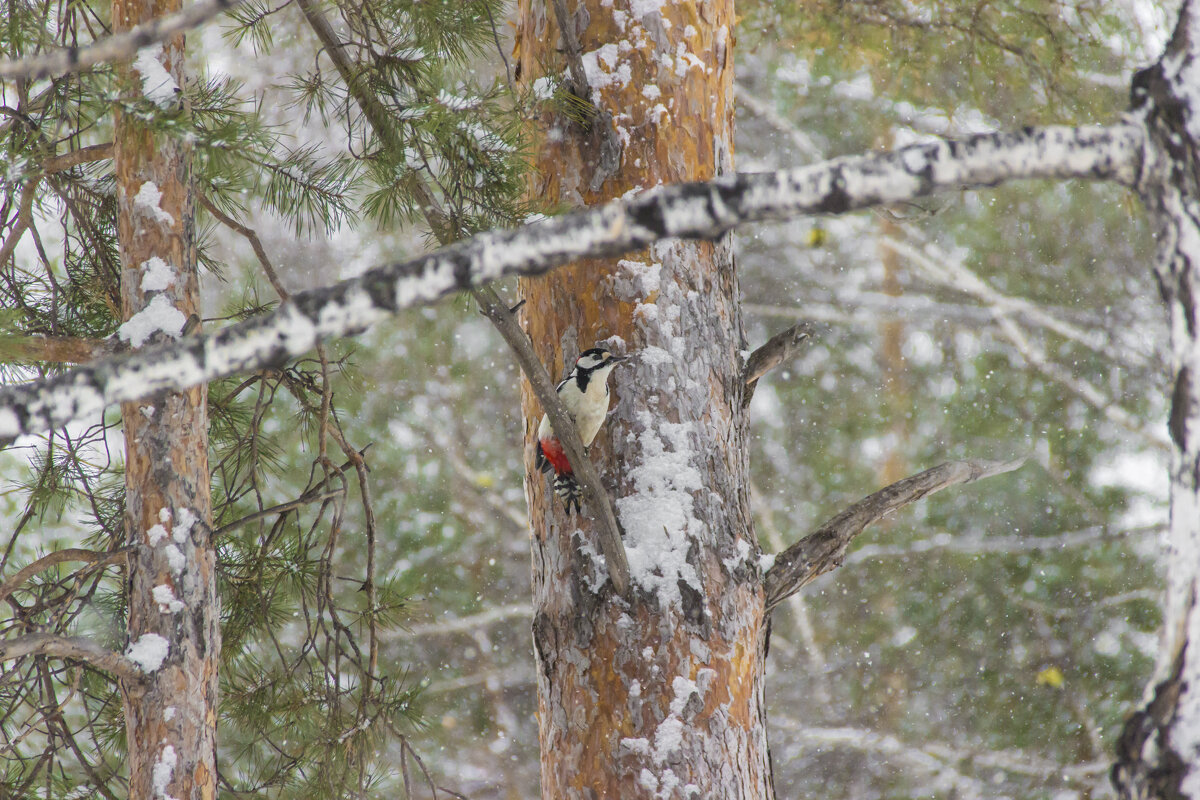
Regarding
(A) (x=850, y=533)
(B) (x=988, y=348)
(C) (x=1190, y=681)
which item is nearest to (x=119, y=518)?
(A) (x=850, y=533)

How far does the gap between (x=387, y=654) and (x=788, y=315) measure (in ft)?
10.7

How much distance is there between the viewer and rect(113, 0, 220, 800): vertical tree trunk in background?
1.32 meters

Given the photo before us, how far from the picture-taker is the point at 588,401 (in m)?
1.38

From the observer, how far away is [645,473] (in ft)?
4.66

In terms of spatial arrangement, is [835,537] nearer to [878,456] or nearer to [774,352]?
[774,352]

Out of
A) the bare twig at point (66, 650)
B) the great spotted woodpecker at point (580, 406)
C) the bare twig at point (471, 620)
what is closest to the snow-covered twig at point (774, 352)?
the great spotted woodpecker at point (580, 406)

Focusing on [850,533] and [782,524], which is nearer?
[850,533]

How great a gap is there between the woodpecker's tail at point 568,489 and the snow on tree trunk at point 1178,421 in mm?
925

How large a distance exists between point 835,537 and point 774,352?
0.36m

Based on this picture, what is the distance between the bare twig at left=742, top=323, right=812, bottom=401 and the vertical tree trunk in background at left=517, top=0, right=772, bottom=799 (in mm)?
43

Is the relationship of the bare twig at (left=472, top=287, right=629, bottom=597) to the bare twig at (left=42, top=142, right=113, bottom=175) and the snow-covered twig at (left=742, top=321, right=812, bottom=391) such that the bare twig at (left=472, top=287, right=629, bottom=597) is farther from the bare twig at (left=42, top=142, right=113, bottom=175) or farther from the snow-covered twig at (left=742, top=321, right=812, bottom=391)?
the bare twig at (left=42, top=142, right=113, bottom=175)

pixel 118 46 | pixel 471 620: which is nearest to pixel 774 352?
pixel 118 46

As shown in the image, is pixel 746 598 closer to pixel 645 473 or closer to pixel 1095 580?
pixel 645 473

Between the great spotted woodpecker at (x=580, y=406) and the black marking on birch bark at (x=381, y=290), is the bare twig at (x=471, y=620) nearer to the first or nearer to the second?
the great spotted woodpecker at (x=580, y=406)
